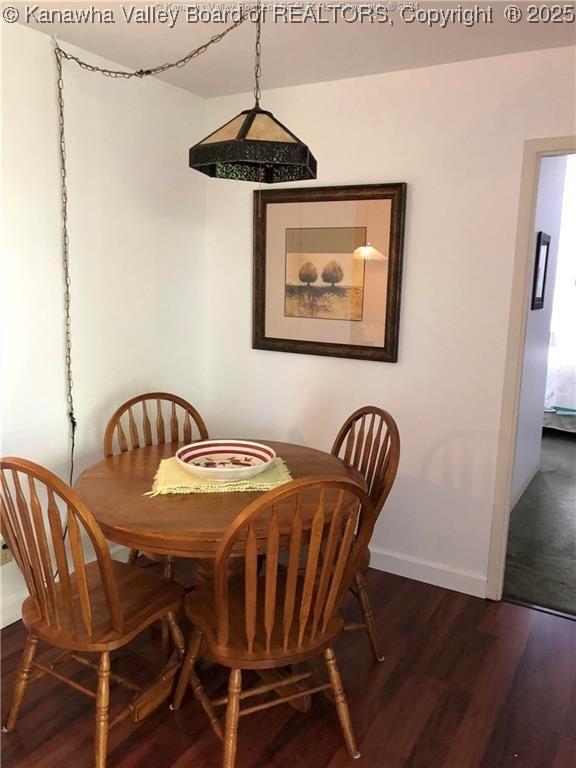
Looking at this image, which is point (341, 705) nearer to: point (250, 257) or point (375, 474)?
point (375, 474)

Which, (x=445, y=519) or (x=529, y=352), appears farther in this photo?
(x=529, y=352)

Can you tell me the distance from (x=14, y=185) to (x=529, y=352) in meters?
2.98

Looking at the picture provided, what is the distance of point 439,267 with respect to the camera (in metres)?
2.76

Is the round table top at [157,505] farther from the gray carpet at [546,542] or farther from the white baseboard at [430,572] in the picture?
the gray carpet at [546,542]

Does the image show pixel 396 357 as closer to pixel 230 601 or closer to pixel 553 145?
pixel 553 145

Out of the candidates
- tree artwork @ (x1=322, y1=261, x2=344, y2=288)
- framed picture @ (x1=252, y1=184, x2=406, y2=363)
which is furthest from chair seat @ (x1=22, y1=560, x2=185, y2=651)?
tree artwork @ (x1=322, y1=261, x2=344, y2=288)

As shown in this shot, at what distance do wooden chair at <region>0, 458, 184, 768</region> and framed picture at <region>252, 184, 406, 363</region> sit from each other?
4.99 ft

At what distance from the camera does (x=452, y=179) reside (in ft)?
8.80

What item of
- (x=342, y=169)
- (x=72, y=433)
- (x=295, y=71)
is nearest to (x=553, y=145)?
(x=342, y=169)

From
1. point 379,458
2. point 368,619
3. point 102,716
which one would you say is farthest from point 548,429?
point 102,716

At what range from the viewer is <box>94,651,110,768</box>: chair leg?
172cm

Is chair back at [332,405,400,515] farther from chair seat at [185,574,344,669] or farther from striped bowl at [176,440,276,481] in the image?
chair seat at [185,574,344,669]

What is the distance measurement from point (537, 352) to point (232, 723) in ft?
10.6

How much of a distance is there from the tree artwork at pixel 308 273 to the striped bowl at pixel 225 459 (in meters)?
1.03
